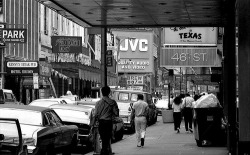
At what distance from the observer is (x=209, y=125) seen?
22.5 meters

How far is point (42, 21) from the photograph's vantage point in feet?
195

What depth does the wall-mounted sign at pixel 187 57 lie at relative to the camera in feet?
197

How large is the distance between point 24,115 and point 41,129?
1.09 metres

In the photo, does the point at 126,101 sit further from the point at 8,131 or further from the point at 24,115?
the point at 8,131

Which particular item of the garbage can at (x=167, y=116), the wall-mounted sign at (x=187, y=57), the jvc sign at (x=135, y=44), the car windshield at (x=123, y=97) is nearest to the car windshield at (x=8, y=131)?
the car windshield at (x=123, y=97)

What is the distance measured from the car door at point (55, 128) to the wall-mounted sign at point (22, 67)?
2963 cm

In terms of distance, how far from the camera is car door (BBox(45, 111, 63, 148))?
1542 centimetres

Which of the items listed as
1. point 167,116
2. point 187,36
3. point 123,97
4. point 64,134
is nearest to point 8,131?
point 64,134

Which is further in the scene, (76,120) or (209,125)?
(209,125)

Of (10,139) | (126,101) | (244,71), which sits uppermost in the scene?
(244,71)

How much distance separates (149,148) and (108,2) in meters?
6.99

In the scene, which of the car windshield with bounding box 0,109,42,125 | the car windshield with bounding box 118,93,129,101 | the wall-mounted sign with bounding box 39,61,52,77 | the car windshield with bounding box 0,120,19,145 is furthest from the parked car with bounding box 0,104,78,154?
the wall-mounted sign with bounding box 39,61,52,77

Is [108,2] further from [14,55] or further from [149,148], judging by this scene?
[14,55]

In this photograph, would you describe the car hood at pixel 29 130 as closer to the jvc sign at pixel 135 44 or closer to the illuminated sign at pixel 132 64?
the illuminated sign at pixel 132 64
